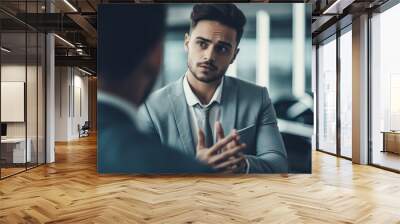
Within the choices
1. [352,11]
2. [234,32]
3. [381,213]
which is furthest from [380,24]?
[381,213]

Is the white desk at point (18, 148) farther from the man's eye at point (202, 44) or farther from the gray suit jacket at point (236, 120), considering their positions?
the man's eye at point (202, 44)

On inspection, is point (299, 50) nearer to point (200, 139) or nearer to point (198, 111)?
point (198, 111)

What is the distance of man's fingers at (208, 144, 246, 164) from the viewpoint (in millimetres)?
6465

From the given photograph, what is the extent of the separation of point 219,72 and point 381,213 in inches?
133

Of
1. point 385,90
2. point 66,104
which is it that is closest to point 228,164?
point 385,90

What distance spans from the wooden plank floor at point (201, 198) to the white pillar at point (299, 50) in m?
1.58

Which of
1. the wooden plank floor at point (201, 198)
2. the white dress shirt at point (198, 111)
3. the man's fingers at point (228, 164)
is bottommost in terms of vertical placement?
the wooden plank floor at point (201, 198)

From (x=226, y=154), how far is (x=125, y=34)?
8.94ft

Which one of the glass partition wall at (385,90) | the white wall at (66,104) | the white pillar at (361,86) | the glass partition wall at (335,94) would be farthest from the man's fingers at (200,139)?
the white wall at (66,104)

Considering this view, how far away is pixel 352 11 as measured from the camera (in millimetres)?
7656

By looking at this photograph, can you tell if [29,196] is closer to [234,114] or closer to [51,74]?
[234,114]

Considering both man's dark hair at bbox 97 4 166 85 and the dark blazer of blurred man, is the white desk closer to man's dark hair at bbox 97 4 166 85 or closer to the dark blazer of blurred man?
the dark blazer of blurred man

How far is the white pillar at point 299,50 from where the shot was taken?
6543 millimetres

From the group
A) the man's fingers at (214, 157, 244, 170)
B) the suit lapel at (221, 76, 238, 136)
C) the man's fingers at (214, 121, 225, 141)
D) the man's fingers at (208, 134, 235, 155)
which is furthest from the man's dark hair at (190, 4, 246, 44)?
the man's fingers at (214, 157, 244, 170)
